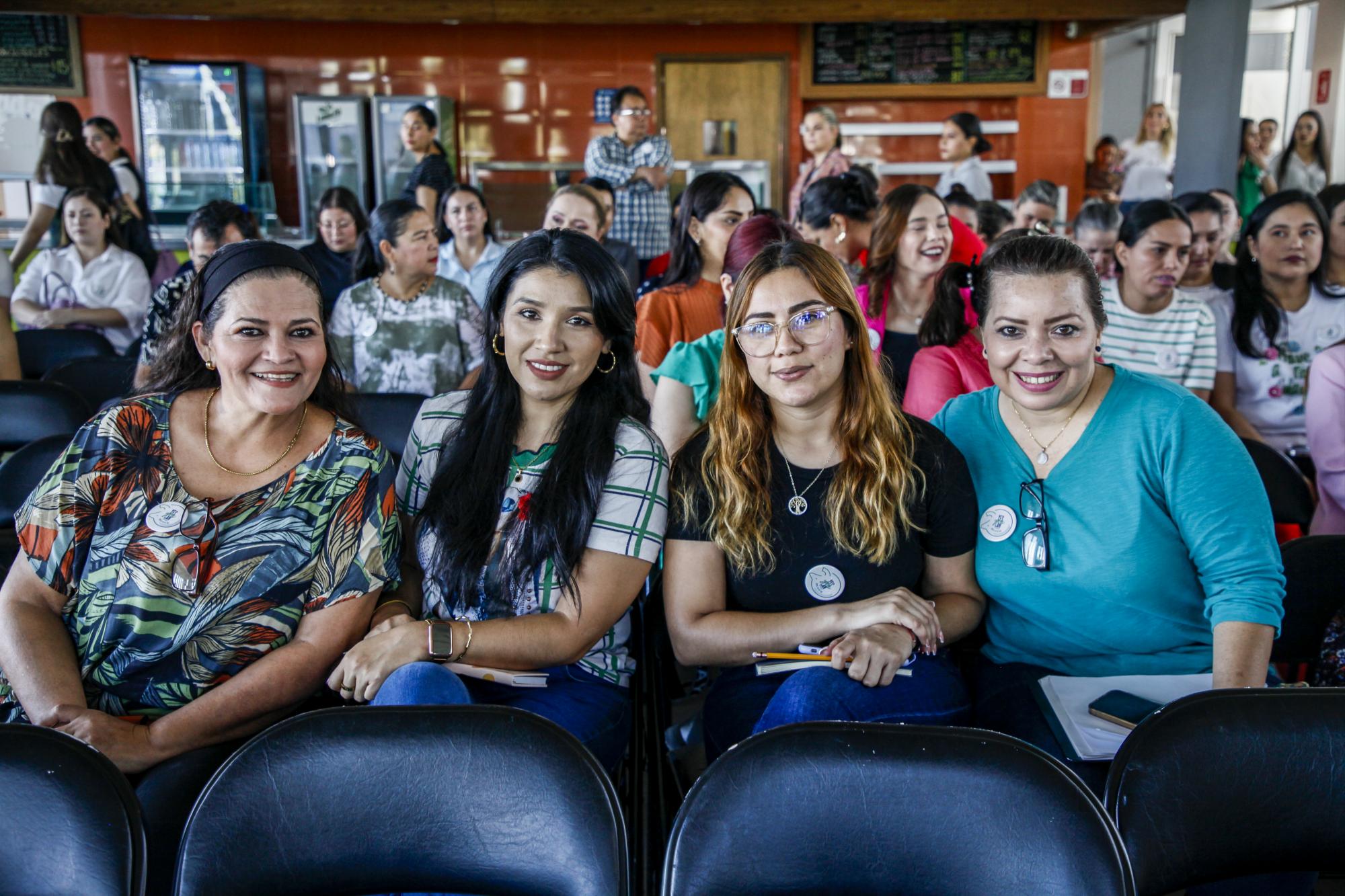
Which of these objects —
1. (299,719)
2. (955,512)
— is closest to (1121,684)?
(955,512)

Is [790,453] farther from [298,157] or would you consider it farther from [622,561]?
[298,157]

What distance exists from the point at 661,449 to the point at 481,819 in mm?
849

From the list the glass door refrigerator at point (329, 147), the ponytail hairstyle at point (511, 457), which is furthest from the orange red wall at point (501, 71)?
the ponytail hairstyle at point (511, 457)

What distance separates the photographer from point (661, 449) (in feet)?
6.29

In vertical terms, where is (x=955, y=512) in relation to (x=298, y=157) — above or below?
below

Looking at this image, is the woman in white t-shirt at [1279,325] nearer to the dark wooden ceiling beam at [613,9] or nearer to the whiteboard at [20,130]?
the dark wooden ceiling beam at [613,9]

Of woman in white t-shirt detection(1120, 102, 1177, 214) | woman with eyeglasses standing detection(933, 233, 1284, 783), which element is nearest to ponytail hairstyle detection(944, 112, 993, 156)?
woman in white t-shirt detection(1120, 102, 1177, 214)

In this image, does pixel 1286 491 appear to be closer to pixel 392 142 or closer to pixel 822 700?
pixel 822 700

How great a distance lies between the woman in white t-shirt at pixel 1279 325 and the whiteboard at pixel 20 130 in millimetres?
9041

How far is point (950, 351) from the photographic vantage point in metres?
2.46

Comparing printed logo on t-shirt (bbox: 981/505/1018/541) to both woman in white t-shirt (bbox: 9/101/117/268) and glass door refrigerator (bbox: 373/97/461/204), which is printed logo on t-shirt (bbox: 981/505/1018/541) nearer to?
woman in white t-shirt (bbox: 9/101/117/268)

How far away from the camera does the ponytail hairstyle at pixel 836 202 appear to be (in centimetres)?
354

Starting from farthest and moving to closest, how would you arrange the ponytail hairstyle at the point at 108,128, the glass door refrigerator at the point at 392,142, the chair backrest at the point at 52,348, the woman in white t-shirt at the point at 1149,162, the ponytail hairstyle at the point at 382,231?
the woman in white t-shirt at the point at 1149,162
the glass door refrigerator at the point at 392,142
the ponytail hairstyle at the point at 108,128
the chair backrest at the point at 52,348
the ponytail hairstyle at the point at 382,231

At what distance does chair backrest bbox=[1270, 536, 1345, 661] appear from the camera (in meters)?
1.92
